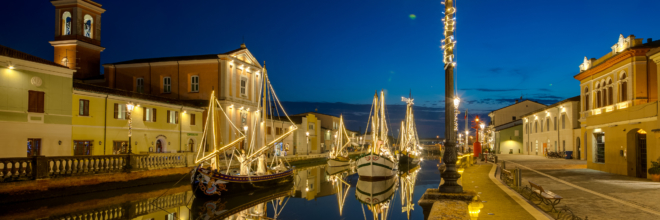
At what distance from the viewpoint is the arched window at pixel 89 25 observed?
4644 cm

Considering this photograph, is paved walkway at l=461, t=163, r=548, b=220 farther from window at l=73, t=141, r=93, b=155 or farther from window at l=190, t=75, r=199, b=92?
window at l=190, t=75, r=199, b=92

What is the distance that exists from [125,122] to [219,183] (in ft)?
46.2

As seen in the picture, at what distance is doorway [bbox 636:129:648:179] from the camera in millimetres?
22848

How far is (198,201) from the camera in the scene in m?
22.0

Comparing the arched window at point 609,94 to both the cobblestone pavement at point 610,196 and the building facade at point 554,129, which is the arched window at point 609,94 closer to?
the cobblestone pavement at point 610,196

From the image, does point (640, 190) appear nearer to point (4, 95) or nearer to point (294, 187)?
point (294, 187)

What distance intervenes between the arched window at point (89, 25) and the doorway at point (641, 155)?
4877 centimetres

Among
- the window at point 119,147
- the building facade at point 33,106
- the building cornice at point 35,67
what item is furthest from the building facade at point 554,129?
the building cornice at point 35,67

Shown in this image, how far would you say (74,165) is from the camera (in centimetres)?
2234

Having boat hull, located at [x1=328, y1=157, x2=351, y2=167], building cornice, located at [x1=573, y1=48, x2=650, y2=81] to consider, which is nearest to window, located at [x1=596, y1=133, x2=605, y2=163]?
building cornice, located at [x1=573, y1=48, x2=650, y2=81]

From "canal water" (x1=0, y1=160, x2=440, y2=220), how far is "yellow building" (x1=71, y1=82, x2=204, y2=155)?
22.5 ft

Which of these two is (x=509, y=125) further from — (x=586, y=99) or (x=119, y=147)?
(x=119, y=147)

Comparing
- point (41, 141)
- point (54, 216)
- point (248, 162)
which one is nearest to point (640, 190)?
point (248, 162)

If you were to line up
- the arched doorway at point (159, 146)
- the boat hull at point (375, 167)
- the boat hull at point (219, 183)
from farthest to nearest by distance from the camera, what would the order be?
the arched doorway at point (159, 146), the boat hull at point (375, 167), the boat hull at point (219, 183)
